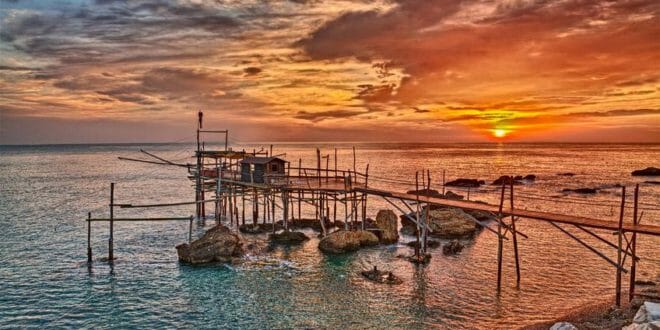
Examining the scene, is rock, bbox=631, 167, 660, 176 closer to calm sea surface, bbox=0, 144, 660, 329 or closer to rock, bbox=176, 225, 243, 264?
calm sea surface, bbox=0, 144, 660, 329

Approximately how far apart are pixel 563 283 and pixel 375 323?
1152cm

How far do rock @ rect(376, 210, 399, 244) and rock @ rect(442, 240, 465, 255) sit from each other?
369 cm

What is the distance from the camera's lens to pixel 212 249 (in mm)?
28844

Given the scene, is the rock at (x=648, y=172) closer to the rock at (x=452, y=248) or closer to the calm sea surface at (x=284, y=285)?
the calm sea surface at (x=284, y=285)

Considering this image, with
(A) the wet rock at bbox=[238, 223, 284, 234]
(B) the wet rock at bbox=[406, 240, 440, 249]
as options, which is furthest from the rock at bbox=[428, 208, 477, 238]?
(A) the wet rock at bbox=[238, 223, 284, 234]

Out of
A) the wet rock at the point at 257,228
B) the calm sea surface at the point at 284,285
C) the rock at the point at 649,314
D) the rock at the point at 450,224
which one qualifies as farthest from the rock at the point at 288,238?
the rock at the point at 649,314

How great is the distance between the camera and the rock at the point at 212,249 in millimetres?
28500

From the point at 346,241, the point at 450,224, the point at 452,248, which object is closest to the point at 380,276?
the point at 346,241

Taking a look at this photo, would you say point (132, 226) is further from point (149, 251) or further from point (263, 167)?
point (263, 167)

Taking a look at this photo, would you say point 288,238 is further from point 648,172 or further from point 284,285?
point 648,172

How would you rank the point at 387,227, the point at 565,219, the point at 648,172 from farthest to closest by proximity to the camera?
1. the point at 648,172
2. the point at 387,227
3. the point at 565,219

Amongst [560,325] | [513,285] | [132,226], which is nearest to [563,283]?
[513,285]

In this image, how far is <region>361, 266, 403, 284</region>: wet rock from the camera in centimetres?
2499

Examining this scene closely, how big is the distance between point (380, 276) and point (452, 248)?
307 inches
